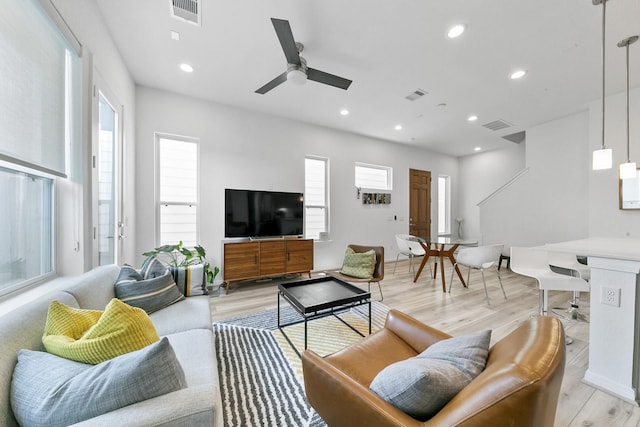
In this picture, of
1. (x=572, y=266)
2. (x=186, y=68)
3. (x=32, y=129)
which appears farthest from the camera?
(x=186, y=68)

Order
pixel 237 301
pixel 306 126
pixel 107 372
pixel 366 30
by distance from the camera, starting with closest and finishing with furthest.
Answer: pixel 107 372 < pixel 366 30 < pixel 237 301 < pixel 306 126

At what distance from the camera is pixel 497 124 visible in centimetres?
469

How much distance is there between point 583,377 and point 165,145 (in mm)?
5141

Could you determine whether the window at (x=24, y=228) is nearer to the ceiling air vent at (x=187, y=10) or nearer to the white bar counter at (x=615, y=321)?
the ceiling air vent at (x=187, y=10)

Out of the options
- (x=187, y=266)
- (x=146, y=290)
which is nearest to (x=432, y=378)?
(x=146, y=290)

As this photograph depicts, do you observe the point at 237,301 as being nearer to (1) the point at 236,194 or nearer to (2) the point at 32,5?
(1) the point at 236,194

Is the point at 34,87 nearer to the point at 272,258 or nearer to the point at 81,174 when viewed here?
the point at 81,174

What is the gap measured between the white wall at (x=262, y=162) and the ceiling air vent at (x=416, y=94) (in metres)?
1.70

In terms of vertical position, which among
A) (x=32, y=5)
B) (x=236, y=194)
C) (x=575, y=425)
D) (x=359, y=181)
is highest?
(x=32, y=5)

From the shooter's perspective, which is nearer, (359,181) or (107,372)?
(107,372)

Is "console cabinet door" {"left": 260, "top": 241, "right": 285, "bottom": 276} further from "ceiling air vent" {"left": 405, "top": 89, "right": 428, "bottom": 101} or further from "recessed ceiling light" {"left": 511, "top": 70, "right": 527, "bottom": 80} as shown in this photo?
"recessed ceiling light" {"left": 511, "top": 70, "right": 527, "bottom": 80}

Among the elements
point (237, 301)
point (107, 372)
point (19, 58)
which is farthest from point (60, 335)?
point (237, 301)

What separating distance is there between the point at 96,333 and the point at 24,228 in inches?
42.5

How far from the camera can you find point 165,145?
3602mm
